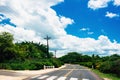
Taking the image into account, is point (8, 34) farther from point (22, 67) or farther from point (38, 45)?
point (38, 45)

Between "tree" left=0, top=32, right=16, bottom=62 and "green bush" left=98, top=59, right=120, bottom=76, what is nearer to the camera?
"green bush" left=98, top=59, right=120, bottom=76

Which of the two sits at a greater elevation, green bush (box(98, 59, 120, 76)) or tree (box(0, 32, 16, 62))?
tree (box(0, 32, 16, 62))

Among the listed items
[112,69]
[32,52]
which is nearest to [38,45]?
[32,52]

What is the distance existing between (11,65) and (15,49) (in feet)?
29.2

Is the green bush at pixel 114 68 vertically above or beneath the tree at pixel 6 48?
beneath

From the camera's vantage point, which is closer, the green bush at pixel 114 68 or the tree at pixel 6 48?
the green bush at pixel 114 68

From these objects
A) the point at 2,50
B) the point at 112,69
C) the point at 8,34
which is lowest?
the point at 112,69

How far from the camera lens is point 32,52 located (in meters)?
83.5

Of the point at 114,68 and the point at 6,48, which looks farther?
the point at 6,48

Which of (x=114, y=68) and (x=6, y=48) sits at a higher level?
(x=6, y=48)

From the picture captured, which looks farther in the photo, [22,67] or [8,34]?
[8,34]

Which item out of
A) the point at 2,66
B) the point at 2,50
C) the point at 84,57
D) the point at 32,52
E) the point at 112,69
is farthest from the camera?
the point at 84,57

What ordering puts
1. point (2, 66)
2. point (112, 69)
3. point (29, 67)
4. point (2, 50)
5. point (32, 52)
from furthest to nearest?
point (32, 52) < point (2, 50) < point (29, 67) < point (2, 66) < point (112, 69)

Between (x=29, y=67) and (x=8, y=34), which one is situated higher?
(x=8, y=34)
